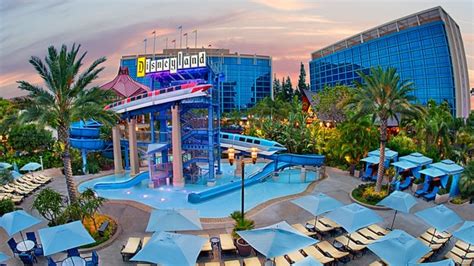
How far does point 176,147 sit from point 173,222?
12672 millimetres

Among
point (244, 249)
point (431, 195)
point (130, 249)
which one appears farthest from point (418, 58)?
point (130, 249)

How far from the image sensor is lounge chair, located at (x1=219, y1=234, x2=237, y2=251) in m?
13.7

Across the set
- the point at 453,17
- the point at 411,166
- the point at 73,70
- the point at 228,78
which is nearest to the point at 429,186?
the point at 411,166

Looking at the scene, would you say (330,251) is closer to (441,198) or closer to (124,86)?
(441,198)

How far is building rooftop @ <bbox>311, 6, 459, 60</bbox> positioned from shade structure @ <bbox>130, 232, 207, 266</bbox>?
71.0m

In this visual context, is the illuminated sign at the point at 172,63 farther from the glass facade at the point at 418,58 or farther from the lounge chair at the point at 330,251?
the glass facade at the point at 418,58

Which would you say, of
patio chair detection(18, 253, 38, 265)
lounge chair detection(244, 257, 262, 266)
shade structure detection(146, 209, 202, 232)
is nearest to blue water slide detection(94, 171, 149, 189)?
patio chair detection(18, 253, 38, 265)

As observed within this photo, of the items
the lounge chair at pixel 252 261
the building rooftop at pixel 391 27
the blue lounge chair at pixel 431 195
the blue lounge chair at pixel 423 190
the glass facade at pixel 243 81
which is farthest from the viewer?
the glass facade at pixel 243 81

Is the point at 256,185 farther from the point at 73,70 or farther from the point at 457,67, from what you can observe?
the point at 457,67

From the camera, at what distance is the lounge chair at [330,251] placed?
42.8 feet

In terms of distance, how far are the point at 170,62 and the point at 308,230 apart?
18042 mm

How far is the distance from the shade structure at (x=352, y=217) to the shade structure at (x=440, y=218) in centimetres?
211

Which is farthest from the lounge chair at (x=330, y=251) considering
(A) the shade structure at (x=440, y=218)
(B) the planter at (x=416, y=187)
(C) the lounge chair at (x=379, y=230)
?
(B) the planter at (x=416, y=187)

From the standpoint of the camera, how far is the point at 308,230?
15.4m
